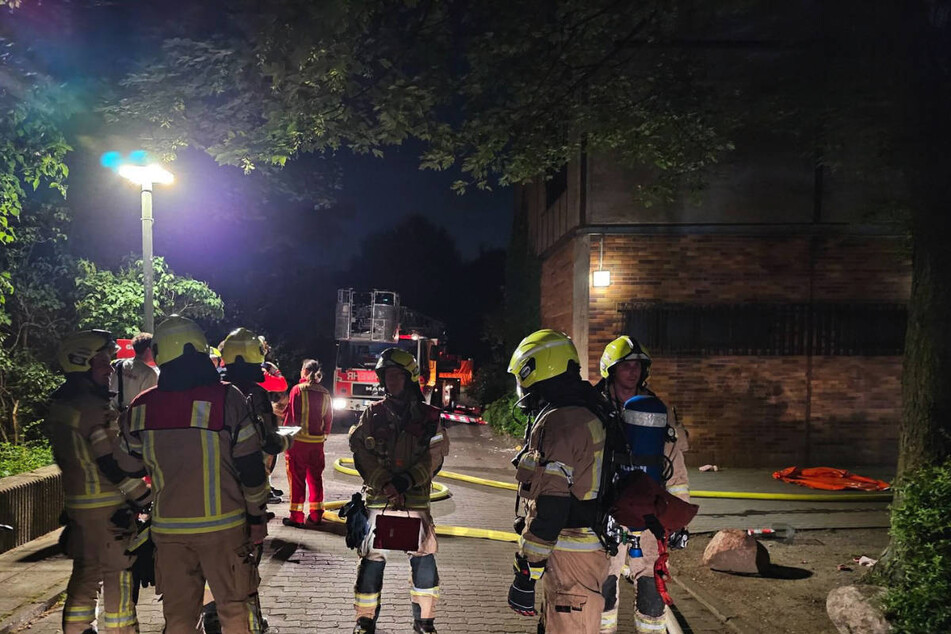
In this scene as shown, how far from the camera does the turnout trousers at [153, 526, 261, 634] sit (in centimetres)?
322

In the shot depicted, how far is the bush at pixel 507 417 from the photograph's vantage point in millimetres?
14133

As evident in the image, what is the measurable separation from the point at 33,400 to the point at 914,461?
11.4 metres

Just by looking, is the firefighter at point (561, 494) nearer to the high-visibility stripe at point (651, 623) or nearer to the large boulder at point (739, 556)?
the high-visibility stripe at point (651, 623)

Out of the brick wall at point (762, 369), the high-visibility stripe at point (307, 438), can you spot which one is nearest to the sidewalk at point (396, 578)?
the high-visibility stripe at point (307, 438)

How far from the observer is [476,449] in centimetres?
1367

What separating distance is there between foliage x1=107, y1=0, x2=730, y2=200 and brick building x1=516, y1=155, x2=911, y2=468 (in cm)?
324

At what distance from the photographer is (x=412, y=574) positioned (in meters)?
4.18

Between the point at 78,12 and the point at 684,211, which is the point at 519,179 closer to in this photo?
the point at 684,211

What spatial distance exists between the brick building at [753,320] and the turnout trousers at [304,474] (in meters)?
5.87

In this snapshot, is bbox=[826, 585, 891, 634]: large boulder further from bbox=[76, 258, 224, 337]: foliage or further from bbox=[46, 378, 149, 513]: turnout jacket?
bbox=[76, 258, 224, 337]: foliage

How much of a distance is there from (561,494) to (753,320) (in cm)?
924

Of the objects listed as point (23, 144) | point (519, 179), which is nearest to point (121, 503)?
point (23, 144)

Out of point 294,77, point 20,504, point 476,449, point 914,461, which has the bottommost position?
point 476,449

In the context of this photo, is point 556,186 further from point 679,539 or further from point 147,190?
point 679,539
